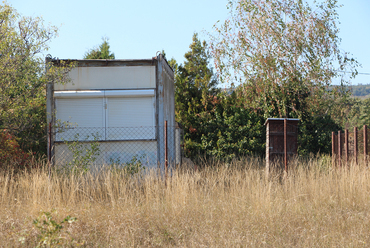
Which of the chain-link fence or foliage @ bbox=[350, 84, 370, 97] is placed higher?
foliage @ bbox=[350, 84, 370, 97]

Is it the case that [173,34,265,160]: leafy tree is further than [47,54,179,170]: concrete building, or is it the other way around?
[173,34,265,160]: leafy tree

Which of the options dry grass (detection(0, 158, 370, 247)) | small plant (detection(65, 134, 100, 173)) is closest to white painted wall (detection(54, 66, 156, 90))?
small plant (detection(65, 134, 100, 173))

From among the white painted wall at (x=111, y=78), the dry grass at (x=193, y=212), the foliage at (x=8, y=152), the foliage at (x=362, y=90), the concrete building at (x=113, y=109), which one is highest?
the foliage at (x=362, y=90)

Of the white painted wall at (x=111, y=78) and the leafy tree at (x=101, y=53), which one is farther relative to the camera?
the leafy tree at (x=101, y=53)

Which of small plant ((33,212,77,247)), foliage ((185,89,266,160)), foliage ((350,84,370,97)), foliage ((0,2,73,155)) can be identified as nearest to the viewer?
small plant ((33,212,77,247))

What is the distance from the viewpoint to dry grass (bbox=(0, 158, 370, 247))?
4812mm

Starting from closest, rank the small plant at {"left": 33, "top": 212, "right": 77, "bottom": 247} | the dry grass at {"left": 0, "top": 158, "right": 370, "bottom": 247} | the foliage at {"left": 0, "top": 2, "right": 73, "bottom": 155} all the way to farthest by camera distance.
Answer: the small plant at {"left": 33, "top": 212, "right": 77, "bottom": 247} → the dry grass at {"left": 0, "top": 158, "right": 370, "bottom": 247} → the foliage at {"left": 0, "top": 2, "right": 73, "bottom": 155}

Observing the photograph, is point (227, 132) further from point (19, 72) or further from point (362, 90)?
point (362, 90)

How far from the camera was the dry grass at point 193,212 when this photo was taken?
15.8 ft

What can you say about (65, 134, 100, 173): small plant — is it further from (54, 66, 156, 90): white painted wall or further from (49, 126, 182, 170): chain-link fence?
(54, 66, 156, 90): white painted wall

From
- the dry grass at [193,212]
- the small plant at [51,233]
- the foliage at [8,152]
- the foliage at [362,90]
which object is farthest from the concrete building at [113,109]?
the foliage at [362,90]

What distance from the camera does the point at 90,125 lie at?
9500 mm

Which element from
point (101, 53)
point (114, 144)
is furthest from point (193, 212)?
point (101, 53)

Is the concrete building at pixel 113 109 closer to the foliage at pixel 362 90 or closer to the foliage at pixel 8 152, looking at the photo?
the foliage at pixel 8 152
